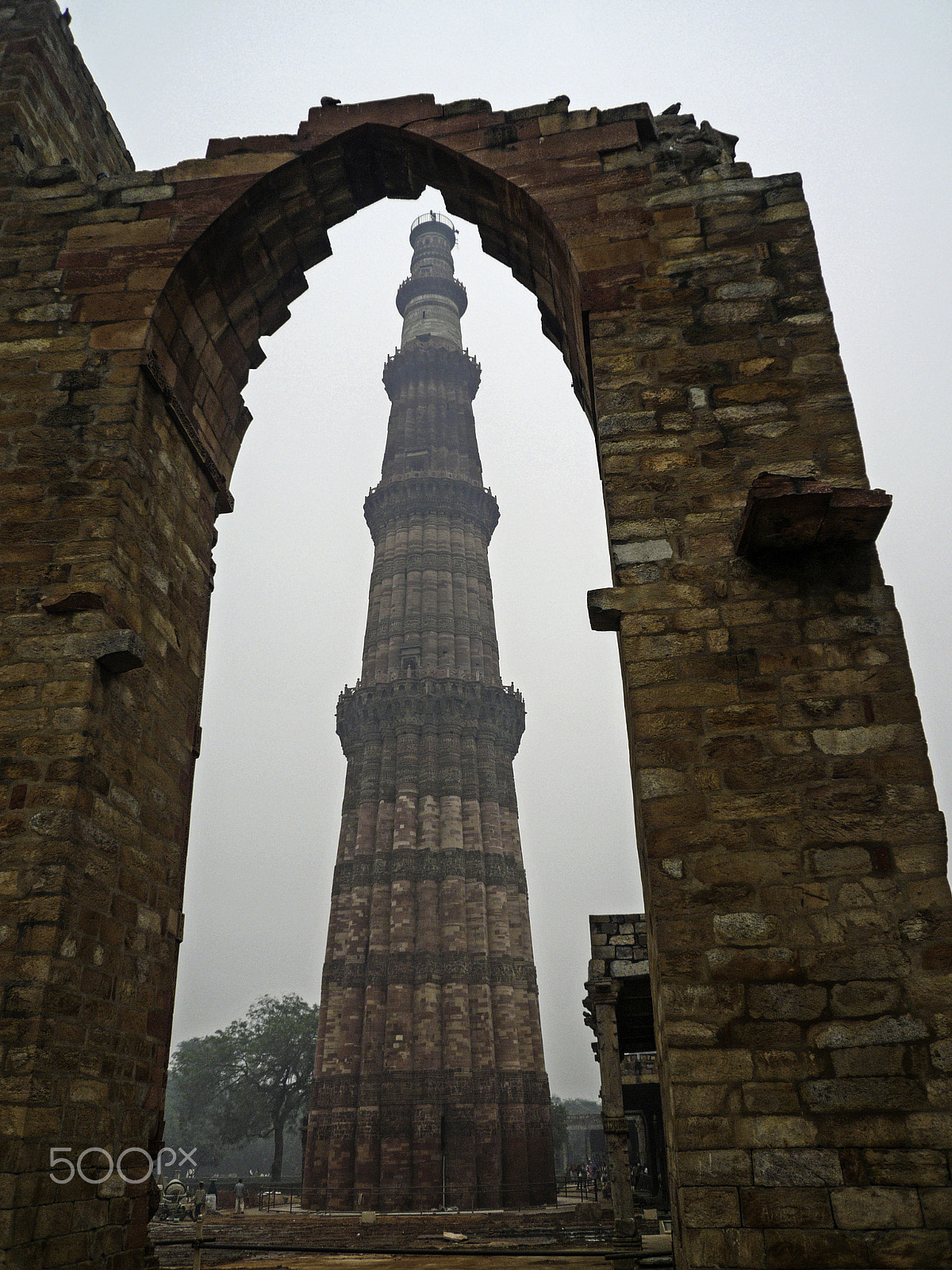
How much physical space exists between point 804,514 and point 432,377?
34.8 m

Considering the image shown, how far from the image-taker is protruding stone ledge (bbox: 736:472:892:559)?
401 centimetres

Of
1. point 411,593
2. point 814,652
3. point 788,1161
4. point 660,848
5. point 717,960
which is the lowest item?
point 788,1161

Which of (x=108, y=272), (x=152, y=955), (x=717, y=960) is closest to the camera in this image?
(x=717, y=960)

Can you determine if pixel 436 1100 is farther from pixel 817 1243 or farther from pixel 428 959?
pixel 817 1243

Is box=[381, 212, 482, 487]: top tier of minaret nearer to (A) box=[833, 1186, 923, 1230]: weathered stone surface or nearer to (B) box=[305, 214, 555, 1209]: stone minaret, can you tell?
(B) box=[305, 214, 555, 1209]: stone minaret

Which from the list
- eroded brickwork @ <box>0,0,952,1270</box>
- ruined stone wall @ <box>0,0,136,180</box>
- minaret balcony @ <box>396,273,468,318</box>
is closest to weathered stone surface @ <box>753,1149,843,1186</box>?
eroded brickwork @ <box>0,0,952,1270</box>

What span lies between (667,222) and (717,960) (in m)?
3.92

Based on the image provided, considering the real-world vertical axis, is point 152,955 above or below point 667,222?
below

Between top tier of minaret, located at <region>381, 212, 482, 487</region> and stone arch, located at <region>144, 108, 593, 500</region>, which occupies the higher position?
top tier of minaret, located at <region>381, 212, 482, 487</region>

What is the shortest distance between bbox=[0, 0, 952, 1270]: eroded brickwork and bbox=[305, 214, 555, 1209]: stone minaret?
66.8ft

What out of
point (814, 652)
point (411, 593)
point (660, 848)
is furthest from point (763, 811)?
point (411, 593)

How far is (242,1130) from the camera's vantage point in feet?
133

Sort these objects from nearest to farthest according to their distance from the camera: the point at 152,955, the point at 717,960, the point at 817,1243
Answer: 1. the point at 817,1243
2. the point at 717,960
3. the point at 152,955

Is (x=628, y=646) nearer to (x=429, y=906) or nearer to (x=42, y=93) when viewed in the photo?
(x=42, y=93)
